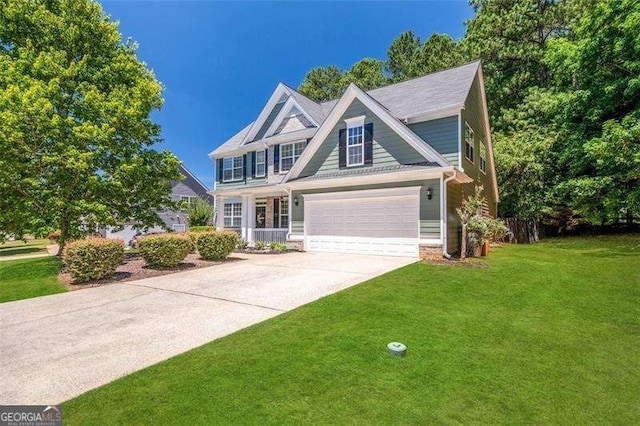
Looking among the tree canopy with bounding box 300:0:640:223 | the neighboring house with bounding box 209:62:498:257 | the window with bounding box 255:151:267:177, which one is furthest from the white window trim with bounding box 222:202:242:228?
the tree canopy with bounding box 300:0:640:223

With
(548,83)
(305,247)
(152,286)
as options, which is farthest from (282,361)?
(548,83)

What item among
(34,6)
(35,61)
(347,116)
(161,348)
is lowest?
(161,348)

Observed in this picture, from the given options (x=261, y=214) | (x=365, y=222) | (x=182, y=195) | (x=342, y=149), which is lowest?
(x=365, y=222)

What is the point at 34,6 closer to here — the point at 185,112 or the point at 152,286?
the point at 152,286

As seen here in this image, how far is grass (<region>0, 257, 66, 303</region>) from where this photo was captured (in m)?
7.83

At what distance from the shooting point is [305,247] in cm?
1498

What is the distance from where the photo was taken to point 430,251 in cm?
1157

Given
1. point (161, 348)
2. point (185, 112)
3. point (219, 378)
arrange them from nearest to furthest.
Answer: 1. point (219, 378)
2. point (161, 348)
3. point (185, 112)

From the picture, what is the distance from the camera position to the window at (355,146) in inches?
547

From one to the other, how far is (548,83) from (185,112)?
3038 centimetres

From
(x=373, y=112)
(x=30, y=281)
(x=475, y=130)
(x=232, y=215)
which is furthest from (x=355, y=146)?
(x=30, y=281)

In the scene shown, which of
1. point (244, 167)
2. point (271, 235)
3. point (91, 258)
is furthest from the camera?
point (244, 167)

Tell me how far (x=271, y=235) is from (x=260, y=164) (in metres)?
4.91

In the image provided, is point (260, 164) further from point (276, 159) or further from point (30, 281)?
point (30, 281)
